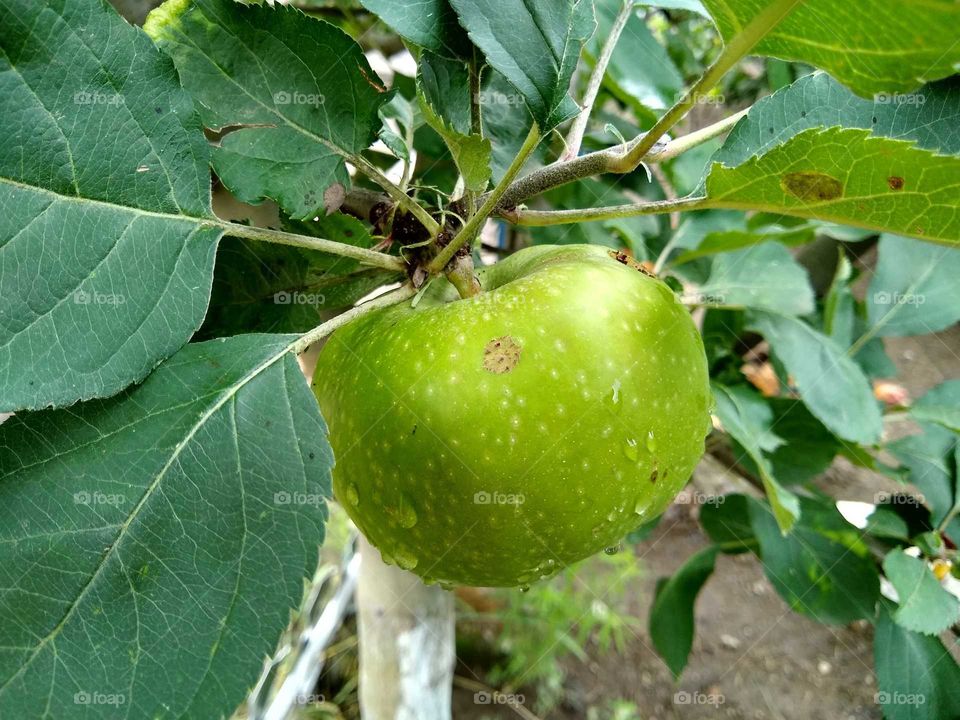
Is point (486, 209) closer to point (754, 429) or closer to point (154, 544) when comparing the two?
point (154, 544)

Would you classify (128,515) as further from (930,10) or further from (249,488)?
(930,10)

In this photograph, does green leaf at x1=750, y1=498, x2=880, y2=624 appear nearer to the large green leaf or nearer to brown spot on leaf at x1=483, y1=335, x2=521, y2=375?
brown spot on leaf at x1=483, y1=335, x2=521, y2=375

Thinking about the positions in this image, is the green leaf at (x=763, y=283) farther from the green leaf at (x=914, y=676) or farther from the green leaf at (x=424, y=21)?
the green leaf at (x=424, y=21)

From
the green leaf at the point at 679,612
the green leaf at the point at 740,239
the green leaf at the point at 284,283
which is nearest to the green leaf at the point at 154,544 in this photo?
the green leaf at the point at 284,283

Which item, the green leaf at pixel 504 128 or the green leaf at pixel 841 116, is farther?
the green leaf at pixel 504 128

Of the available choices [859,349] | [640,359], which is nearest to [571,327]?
[640,359]

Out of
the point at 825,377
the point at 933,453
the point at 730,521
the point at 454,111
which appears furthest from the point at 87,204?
the point at 933,453
